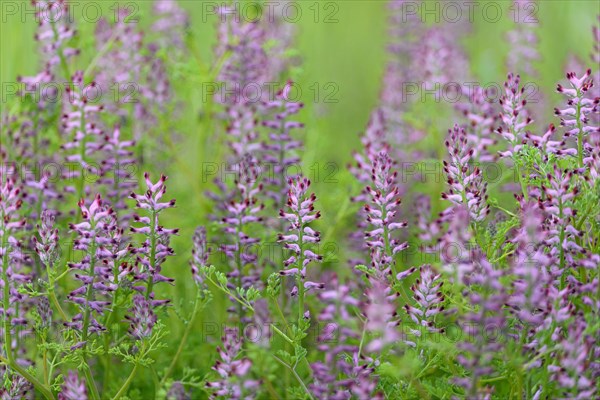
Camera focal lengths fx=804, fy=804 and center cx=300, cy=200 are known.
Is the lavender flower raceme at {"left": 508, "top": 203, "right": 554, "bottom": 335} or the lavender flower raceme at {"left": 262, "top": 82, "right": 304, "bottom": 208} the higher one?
the lavender flower raceme at {"left": 262, "top": 82, "right": 304, "bottom": 208}

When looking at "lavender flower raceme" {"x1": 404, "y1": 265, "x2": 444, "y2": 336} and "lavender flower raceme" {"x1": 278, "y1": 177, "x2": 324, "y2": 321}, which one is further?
"lavender flower raceme" {"x1": 278, "y1": 177, "x2": 324, "y2": 321}

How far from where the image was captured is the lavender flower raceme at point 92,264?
3316 mm

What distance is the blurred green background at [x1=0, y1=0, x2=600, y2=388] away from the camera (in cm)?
544

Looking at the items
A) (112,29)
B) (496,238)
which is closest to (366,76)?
(112,29)

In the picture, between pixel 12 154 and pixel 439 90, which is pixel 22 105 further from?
pixel 439 90

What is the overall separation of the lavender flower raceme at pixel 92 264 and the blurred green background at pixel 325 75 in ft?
2.97

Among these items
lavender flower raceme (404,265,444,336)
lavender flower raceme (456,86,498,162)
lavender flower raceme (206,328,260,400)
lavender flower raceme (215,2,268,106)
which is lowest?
lavender flower raceme (206,328,260,400)

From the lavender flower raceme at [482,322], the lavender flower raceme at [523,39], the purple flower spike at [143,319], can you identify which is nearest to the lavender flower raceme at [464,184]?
the lavender flower raceme at [482,322]

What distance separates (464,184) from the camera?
3387 mm

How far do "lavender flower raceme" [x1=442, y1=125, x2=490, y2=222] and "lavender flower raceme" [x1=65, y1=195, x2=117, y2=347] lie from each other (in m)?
1.45

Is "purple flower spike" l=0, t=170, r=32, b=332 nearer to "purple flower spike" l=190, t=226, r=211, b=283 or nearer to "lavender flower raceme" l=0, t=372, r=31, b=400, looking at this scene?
"lavender flower raceme" l=0, t=372, r=31, b=400

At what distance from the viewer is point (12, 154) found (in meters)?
4.64

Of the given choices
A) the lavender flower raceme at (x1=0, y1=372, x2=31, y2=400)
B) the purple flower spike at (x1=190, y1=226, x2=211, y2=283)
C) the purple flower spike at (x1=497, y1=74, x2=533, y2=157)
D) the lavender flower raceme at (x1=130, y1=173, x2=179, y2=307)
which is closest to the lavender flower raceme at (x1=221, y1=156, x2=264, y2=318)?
the purple flower spike at (x1=190, y1=226, x2=211, y2=283)

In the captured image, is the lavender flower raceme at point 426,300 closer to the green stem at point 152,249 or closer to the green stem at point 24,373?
the green stem at point 152,249
